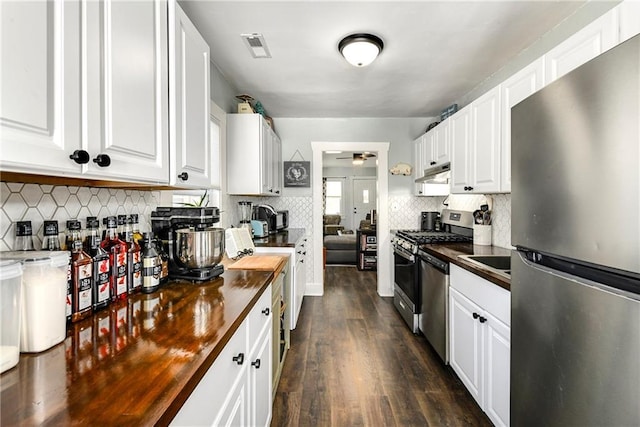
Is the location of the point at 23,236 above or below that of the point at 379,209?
below

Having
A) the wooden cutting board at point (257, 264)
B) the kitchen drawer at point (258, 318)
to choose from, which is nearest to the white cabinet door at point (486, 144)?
the wooden cutting board at point (257, 264)

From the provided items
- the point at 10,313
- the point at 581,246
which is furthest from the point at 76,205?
the point at 581,246

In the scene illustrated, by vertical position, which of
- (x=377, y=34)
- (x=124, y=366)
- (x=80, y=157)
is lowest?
(x=124, y=366)

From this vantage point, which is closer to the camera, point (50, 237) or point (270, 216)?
point (50, 237)

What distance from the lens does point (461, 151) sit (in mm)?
2824

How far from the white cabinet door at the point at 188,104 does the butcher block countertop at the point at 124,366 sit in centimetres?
56

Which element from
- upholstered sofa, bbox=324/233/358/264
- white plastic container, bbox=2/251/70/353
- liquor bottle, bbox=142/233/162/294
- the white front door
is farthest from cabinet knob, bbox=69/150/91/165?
the white front door

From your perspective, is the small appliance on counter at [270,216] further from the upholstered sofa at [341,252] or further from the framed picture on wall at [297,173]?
the upholstered sofa at [341,252]

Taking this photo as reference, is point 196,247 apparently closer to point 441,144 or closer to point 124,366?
point 124,366

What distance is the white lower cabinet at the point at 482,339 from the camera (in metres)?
1.62

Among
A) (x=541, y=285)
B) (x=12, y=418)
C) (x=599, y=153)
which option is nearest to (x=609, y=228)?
(x=599, y=153)

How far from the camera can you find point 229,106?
123 inches

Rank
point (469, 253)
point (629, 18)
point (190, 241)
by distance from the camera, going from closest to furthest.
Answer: point (629, 18)
point (190, 241)
point (469, 253)

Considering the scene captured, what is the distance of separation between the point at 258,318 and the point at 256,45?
1.98 metres
